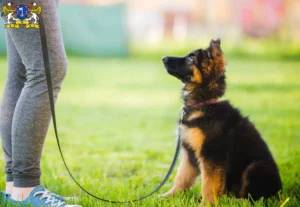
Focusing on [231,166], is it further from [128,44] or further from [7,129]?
[128,44]

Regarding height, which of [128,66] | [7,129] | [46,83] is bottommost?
[128,66]

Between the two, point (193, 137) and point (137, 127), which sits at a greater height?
point (193, 137)

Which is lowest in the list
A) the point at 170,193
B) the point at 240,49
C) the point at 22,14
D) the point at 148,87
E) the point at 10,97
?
the point at 148,87

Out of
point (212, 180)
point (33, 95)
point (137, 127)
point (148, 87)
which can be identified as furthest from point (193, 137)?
point (148, 87)

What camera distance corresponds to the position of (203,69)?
3.74m

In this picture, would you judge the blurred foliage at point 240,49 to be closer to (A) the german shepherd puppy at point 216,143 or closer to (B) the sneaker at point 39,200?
(A) the german shepherd puppy at point 216,143

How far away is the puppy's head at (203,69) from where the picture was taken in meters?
3.69

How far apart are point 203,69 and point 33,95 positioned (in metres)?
1.41

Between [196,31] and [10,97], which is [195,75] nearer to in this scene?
[10,97]

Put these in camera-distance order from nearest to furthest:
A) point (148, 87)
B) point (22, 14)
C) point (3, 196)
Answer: point (22, 14)
point (3, 196)
point (148, 87)

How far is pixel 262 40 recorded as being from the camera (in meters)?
18.7

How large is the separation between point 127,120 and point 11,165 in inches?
168

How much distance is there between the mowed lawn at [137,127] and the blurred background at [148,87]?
0.01 m

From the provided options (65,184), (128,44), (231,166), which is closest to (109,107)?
(65,184)
